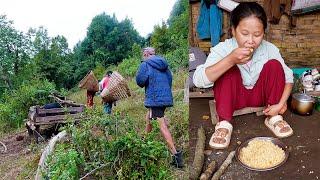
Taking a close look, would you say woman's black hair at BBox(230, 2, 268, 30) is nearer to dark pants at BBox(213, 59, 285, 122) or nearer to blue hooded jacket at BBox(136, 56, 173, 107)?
dark pants at BBox(213, 59, 285, 122)

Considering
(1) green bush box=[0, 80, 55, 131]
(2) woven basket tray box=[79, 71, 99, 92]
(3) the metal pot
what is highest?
(2) woven basket tray box=[79, 71, 99, 92]

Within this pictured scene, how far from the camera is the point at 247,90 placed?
2.24 meters

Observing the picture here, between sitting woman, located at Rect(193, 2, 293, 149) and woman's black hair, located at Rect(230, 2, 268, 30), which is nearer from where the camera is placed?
woman's black hair, located at Rect(230, 2, 268, 30)

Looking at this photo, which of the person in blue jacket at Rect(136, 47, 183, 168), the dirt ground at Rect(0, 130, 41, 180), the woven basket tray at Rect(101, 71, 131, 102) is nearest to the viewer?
the person in blue jacket at Rect(136, 47, 183, 168)

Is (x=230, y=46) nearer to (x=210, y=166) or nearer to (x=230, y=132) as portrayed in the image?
(x=230, y=132)

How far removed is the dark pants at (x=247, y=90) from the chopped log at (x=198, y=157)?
234mm

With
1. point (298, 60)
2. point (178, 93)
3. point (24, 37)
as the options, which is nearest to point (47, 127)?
point (178, 93)

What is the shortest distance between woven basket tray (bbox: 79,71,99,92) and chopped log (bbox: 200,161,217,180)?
272 centimetres

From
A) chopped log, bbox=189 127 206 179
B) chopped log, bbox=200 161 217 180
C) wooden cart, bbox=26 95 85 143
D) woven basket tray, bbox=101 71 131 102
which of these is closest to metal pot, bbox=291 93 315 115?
chopped log, bbox=189 127 206 179

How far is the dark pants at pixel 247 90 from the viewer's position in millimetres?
2182

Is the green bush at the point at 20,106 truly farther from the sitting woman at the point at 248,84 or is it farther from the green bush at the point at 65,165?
the sitting woman at the point at 248,84

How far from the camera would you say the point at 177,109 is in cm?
497

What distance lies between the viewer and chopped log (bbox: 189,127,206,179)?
215 centimetres

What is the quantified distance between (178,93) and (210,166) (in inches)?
183
